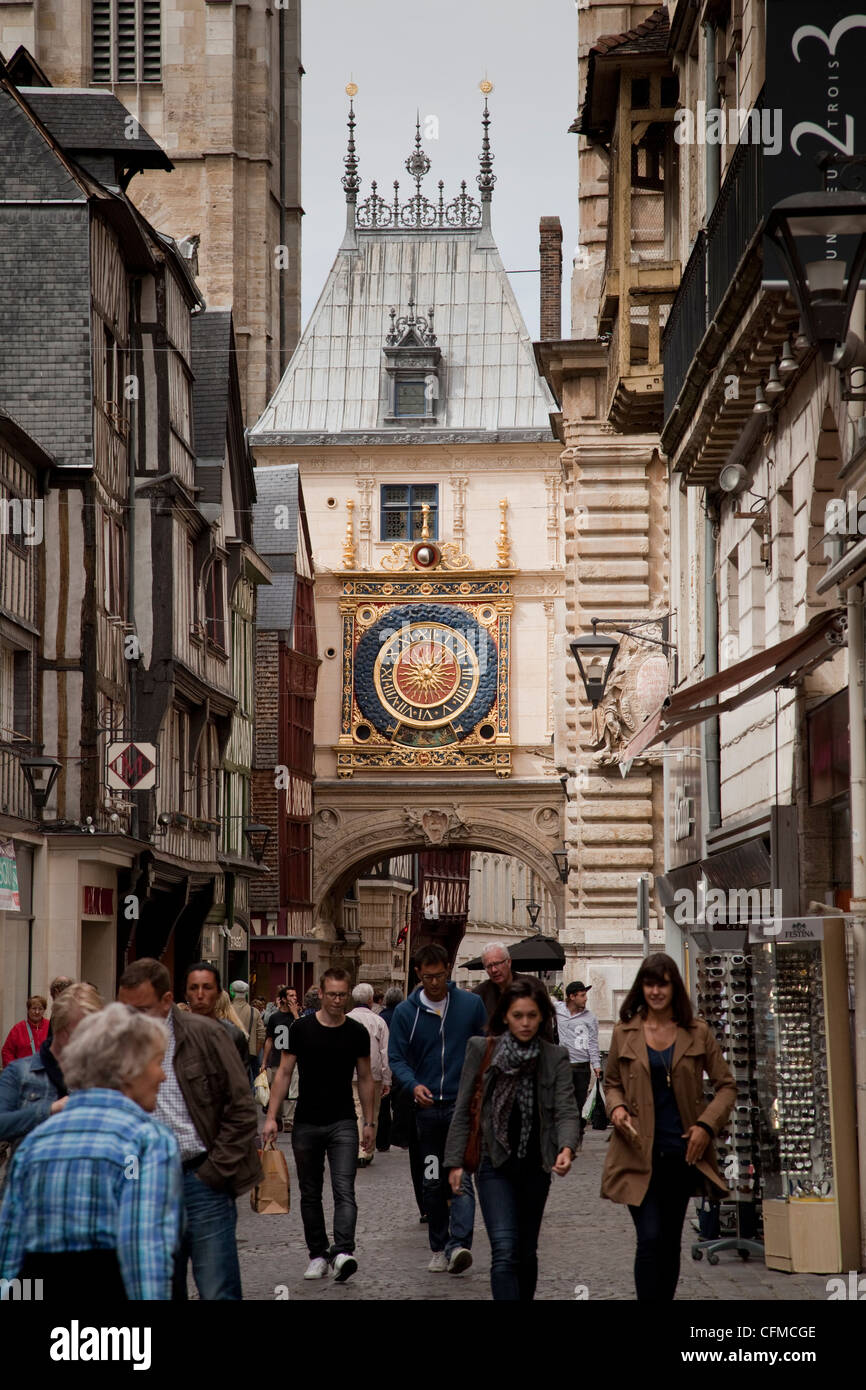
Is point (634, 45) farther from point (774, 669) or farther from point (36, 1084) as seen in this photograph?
point (36, 1084)

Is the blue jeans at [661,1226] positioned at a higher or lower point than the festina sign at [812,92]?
lower

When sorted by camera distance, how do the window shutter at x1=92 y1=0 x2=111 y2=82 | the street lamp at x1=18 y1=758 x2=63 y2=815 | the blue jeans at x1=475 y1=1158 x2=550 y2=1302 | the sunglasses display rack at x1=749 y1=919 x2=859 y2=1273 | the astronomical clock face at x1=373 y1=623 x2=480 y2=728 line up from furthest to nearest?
the window shutter at x1=92 y1=0 x2=111 y2=82, the astronomical clock face at x1=373 y1=623 x2=480 y2=728, the street lamp at x1=18 y1=758 x2=63 y2=815, the sunglasses display rack at x1=749 y1=919 x2=859 y2=1273, the blue jeans at x1=475 y1=1158 x2=550 y2=1302

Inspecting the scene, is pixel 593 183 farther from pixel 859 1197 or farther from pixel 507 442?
pixel 859 1197

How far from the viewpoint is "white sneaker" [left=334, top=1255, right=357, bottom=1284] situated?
438 inches

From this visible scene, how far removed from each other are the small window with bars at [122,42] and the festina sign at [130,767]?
35.9 metres

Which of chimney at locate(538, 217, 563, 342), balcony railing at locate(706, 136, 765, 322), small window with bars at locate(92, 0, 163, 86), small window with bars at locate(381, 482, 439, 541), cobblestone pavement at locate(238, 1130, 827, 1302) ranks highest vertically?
small window with bars at locate(92, 0, 163, 86)

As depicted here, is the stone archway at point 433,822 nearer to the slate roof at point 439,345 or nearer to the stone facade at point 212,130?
the slate roof at point 439,345

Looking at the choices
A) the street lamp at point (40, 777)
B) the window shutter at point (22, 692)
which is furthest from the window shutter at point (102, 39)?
the street lamp at point (40, 777)

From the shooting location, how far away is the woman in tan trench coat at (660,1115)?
856cm

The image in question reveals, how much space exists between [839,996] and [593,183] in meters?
19.8

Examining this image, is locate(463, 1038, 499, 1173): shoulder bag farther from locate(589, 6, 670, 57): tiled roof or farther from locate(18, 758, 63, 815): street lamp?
locate(18, 758, 63, 815): street lamp

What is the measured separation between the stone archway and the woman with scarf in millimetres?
36164

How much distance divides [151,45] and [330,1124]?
5223cm

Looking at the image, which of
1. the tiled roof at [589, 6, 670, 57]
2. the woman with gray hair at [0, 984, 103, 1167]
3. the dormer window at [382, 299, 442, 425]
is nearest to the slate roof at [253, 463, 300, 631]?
the dormer window at [382, 299, 442, 425]
